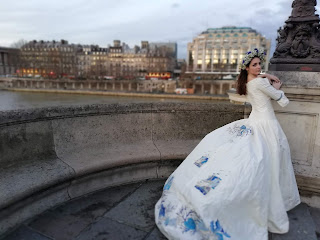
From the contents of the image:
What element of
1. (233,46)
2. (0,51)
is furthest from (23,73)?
(233,46)

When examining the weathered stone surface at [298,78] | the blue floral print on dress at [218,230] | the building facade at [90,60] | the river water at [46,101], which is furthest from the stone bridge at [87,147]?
the building facade at [90,60]

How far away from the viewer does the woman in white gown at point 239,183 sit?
6.63 feet

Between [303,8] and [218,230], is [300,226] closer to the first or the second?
[218,230]

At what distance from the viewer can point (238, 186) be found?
2086 mm

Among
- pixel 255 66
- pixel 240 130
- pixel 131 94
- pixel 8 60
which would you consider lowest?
pixel 131 94

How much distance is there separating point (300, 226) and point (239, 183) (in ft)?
2.57

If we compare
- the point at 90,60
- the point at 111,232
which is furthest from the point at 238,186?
the point at 90,60

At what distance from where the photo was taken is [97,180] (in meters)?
2.91

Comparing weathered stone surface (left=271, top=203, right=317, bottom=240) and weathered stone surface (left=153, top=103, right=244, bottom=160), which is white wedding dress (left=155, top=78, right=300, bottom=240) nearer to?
weathered stone surface (left=271, top=203, right=317, bottom=240)

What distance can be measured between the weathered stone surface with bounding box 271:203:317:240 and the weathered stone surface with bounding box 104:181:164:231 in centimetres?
108

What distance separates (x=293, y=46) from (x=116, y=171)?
2.40 meters

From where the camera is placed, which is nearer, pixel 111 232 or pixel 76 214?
pixel 111 232

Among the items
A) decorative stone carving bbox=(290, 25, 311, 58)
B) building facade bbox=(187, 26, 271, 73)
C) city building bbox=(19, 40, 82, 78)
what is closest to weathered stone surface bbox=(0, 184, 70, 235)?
decorative stone carving bbox=(290, 25, 311, 58)

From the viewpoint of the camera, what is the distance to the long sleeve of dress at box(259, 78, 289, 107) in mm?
2469
